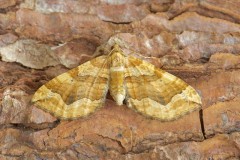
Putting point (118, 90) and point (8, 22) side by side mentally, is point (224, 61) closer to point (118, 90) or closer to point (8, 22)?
point (118, 90)

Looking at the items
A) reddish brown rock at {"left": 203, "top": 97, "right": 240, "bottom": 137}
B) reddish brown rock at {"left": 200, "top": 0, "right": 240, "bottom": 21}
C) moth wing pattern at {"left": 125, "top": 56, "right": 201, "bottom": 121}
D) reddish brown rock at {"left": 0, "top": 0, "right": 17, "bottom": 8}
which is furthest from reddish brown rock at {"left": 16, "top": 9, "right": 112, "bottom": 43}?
reddish brown rock at {"left": 203, "top": 97, "right": 240, "bottom": 137}

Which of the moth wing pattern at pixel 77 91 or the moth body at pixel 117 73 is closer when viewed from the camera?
the moth wing pattern at pixel 77 91

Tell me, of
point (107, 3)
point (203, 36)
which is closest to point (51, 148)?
point (107, 3)

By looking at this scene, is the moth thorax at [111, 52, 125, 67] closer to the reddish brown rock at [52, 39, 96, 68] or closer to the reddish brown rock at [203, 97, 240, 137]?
the reddish brown rock at [52, 39, 96, 68]

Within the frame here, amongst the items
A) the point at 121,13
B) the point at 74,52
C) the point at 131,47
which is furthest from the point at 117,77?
the point at 121,13

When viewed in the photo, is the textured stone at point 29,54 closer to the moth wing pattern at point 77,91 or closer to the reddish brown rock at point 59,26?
the reddish brown rock at point 59,26

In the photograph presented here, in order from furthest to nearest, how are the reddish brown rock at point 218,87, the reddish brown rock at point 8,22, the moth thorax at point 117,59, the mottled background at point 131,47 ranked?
1. the moth thorax at point 117,59
2. the reddish brown rock at point 8,22
3. the reddish brown rock at point 218,87
4. the mottled background at point 131,47

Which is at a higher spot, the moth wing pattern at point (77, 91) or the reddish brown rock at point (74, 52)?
the reddish brown rock at point (74, 52)

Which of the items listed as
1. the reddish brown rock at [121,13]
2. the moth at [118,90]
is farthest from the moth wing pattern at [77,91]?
the reddish brown rock at [121,13]
